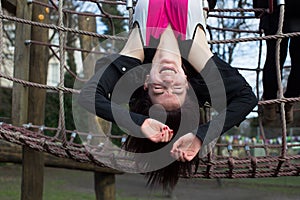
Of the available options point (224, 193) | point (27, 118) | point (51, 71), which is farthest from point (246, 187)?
point (51, 71)

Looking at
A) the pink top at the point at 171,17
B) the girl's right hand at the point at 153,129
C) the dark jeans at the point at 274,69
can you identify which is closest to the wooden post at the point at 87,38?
the dark jeans at the point at 274,69

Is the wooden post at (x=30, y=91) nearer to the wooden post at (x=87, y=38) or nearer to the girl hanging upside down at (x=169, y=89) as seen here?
the wooden post at (x=87, y=38)

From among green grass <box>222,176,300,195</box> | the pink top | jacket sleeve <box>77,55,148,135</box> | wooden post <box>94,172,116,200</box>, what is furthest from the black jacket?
green grass <box>222,176,300,195</box>

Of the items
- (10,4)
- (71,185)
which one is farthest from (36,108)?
(71,185)

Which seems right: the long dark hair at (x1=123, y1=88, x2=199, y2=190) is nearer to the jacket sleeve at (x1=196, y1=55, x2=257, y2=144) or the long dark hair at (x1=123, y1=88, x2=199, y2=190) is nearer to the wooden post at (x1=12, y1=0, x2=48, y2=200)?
the jacket sleeve at (x1=196, y1=55, x2=257, y2=144)

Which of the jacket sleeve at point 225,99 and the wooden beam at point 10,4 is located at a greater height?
the wooden beam at point 10,4

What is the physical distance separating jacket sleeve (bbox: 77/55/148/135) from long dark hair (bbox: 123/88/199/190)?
59 mm

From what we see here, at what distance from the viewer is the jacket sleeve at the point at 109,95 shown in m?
1.24

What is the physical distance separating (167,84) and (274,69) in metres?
0.88

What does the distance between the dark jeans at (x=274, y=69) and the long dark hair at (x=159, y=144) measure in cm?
72

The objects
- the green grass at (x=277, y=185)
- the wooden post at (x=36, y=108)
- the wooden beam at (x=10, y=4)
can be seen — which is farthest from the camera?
the green grass at (x=277, y=185)

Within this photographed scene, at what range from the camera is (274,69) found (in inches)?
81.4

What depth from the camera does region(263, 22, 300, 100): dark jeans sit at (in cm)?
208

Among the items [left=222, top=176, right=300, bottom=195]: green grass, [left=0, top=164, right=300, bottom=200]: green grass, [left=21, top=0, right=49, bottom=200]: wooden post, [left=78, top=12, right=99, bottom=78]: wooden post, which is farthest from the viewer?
[left=222, top=176, right=300, bottom=195]: green grass
